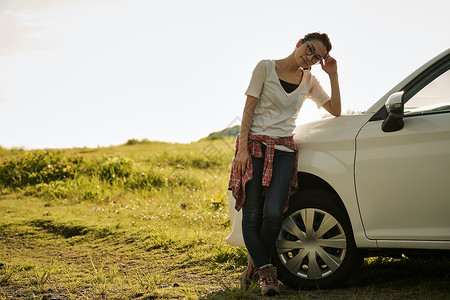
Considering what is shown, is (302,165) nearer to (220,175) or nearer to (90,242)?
(90,242)

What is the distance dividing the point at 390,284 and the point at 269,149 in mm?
1517

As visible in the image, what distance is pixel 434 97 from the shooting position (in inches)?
146

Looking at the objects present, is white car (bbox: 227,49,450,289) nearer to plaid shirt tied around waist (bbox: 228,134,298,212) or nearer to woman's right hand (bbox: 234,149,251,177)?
plaid shirt tied around waist (bbox: 228,134,298,212)

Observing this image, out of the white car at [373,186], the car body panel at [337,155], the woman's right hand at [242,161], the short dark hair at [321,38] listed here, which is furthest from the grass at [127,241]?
the short dark hair at [321,38]

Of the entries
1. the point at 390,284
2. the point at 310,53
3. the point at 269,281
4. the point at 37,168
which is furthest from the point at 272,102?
the point at 37,168

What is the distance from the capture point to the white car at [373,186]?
3.57 metres

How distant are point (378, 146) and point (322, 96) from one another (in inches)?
28.5

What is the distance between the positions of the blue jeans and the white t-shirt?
0.65 ft

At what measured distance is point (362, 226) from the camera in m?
3.79

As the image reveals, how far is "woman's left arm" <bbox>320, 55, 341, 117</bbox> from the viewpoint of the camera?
159 inches

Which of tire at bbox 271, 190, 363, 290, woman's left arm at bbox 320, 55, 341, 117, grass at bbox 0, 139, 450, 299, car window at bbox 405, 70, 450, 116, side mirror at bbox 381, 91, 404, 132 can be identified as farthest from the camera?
grass at bbox 0, 139, 450, 299

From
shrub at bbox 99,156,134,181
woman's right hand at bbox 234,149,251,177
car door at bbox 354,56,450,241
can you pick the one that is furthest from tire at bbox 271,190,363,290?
shrub at bbox 99,156,134,181

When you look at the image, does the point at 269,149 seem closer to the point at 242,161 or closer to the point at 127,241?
the point at 242,161

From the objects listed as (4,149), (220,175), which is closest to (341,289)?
(220,175)
